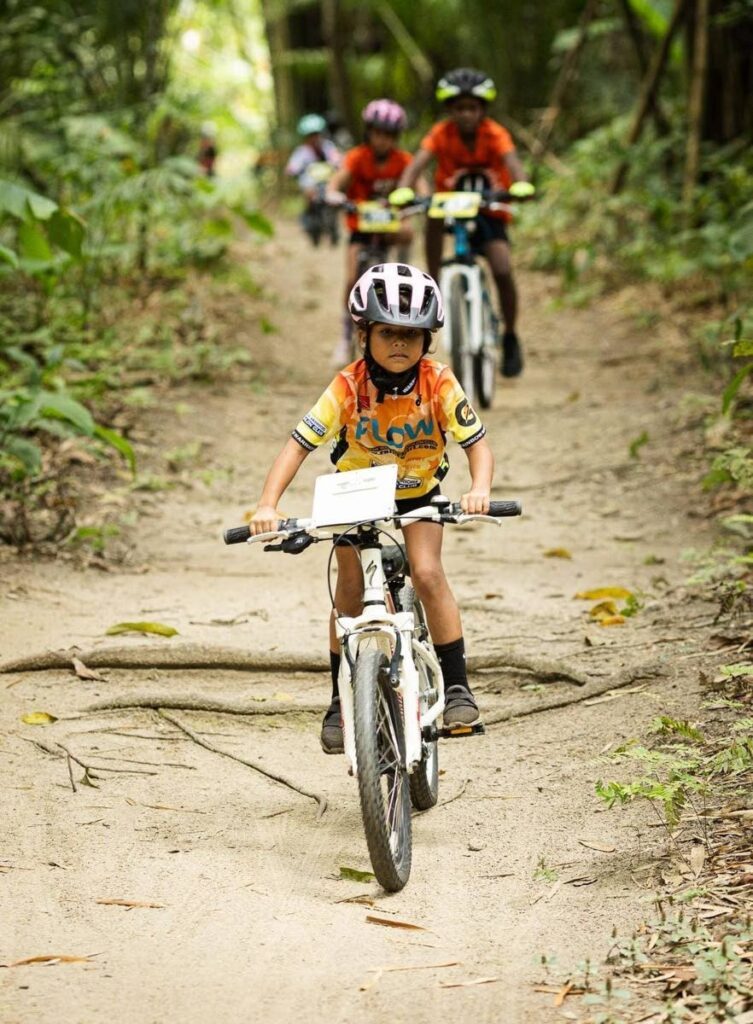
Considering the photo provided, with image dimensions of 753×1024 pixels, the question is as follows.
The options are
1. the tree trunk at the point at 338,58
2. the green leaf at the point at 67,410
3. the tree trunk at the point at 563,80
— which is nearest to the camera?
the green leaf at the point at 67,410

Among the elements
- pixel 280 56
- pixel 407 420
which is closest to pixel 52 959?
pixel 407 420

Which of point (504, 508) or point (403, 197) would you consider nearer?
point (504, 508)

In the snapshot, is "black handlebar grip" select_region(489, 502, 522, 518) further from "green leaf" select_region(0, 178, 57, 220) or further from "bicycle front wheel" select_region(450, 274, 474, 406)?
"bicycle front wheel" select_region(450, 274, 474, 406)

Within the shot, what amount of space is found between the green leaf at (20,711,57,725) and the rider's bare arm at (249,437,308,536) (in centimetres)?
151

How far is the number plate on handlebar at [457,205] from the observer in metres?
8.80

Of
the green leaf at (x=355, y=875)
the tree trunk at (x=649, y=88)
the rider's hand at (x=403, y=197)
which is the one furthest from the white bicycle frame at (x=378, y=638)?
the tree trunk at (x=649, y=88)

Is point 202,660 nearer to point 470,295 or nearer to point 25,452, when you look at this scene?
point 25,452

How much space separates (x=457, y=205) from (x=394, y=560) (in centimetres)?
513

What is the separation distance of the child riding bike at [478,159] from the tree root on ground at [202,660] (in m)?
4.50

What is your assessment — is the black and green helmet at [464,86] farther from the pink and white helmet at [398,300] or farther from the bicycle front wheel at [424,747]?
the bicycle front wheel at [424,747]

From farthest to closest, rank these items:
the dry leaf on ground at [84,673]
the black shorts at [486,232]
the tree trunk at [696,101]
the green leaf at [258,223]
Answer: the tree trunk at [696,101] < the green leaf at [258,223] < the black shorts at [486,232] < the dry leaf on ground at [84,673]

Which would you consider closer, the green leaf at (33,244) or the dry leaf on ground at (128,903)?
the dry leaf on ground at (128,903)

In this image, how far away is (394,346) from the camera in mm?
4234

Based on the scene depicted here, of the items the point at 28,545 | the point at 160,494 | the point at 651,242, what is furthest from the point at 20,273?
the point at 651,242
